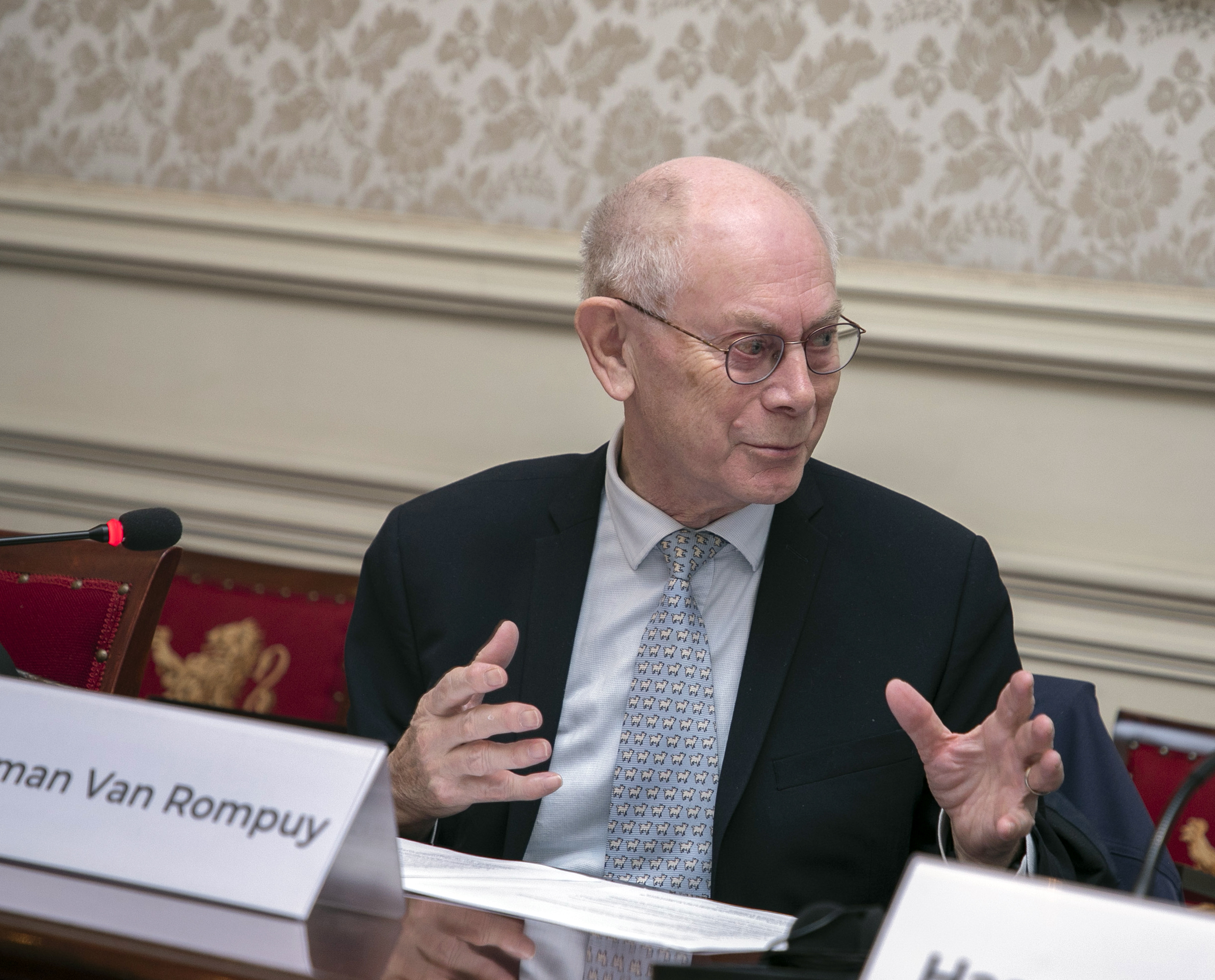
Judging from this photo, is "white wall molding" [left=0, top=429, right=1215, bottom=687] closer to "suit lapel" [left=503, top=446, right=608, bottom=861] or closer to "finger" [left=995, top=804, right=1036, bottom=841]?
"suit lapel" [left=503, top=446, right=608, bottom=861]

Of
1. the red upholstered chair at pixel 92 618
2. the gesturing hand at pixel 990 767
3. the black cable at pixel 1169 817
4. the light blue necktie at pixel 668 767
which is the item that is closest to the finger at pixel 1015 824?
the gesturing hand at pixel 990 767

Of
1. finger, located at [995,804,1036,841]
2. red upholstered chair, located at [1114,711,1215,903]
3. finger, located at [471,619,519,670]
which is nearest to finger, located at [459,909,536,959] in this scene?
finger, located at [471,619,519,670]

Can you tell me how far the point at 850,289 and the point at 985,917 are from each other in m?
1.44

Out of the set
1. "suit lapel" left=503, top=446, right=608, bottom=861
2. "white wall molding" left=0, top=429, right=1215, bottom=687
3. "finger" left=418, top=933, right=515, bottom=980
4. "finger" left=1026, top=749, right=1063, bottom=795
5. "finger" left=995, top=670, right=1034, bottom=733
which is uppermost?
→ "finger" left=995, top=670, right=1034, bottom=733

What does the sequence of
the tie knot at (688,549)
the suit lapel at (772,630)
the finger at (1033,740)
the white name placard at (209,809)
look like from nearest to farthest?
the white name placard at (209,809)
the finger at (1033,740)
the suit lapel at (772,630)
the tie knot at (688,549)

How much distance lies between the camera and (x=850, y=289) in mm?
1972

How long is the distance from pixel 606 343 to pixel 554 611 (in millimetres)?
361

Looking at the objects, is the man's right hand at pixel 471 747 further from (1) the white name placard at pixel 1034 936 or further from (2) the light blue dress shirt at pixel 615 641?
(1) the white name placard at pixel 1034 936

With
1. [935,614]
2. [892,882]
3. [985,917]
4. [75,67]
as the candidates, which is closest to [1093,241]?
[935,614]

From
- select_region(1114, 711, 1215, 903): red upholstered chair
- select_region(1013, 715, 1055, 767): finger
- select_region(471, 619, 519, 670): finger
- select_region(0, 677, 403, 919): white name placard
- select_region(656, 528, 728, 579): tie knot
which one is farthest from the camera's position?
select_region(1114, 711, 1215, 903): red upholstered chair

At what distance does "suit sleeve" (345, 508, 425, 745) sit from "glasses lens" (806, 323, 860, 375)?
0.60 metres

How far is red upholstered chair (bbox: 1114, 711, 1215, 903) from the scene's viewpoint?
5.14ft

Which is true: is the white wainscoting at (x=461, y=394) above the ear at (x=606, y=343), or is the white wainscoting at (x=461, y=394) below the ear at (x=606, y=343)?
below

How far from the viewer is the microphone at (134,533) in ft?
3.33
